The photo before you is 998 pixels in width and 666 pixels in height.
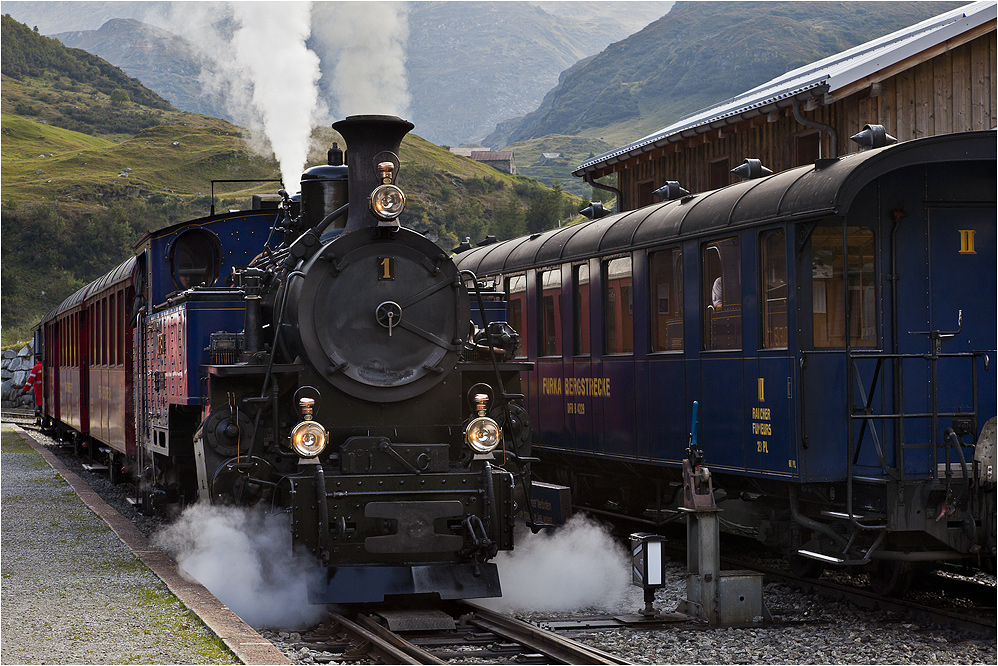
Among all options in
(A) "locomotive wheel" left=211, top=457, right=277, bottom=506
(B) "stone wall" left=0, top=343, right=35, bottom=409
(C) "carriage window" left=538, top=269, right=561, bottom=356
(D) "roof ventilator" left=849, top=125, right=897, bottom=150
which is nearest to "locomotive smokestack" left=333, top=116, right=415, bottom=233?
(A) "locomotive wheel" left=211, top=457, right=277, bottom=506

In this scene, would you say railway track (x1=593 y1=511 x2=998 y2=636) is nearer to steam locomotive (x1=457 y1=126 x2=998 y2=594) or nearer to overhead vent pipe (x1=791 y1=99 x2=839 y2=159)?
steam locomotive (x1=457 y1=126 x2=998 y2=594)

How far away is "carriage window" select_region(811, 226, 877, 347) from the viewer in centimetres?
762

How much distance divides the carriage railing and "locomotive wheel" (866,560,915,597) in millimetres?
587

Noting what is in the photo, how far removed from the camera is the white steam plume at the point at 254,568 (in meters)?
7.27

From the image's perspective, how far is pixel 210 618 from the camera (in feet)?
→ 21.2

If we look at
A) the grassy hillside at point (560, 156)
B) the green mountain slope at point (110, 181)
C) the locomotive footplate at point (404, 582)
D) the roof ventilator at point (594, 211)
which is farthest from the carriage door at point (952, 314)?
the grassy hillside at point (560, 156)

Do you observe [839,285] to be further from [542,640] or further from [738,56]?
[738,56]

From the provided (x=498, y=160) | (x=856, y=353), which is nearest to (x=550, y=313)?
(x=856, y=353)

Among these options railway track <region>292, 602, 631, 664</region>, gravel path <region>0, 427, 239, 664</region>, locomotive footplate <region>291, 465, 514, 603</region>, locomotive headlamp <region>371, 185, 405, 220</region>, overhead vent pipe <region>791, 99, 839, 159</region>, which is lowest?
railway track <region>292, 602, 631, 664</region>

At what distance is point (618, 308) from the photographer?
10.1 meters

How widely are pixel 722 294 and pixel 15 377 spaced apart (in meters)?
37.7

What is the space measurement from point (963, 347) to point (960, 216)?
36.0 inches

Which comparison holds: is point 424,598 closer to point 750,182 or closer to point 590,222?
point 750,182

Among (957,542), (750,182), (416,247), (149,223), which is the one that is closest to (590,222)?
(750,182)
